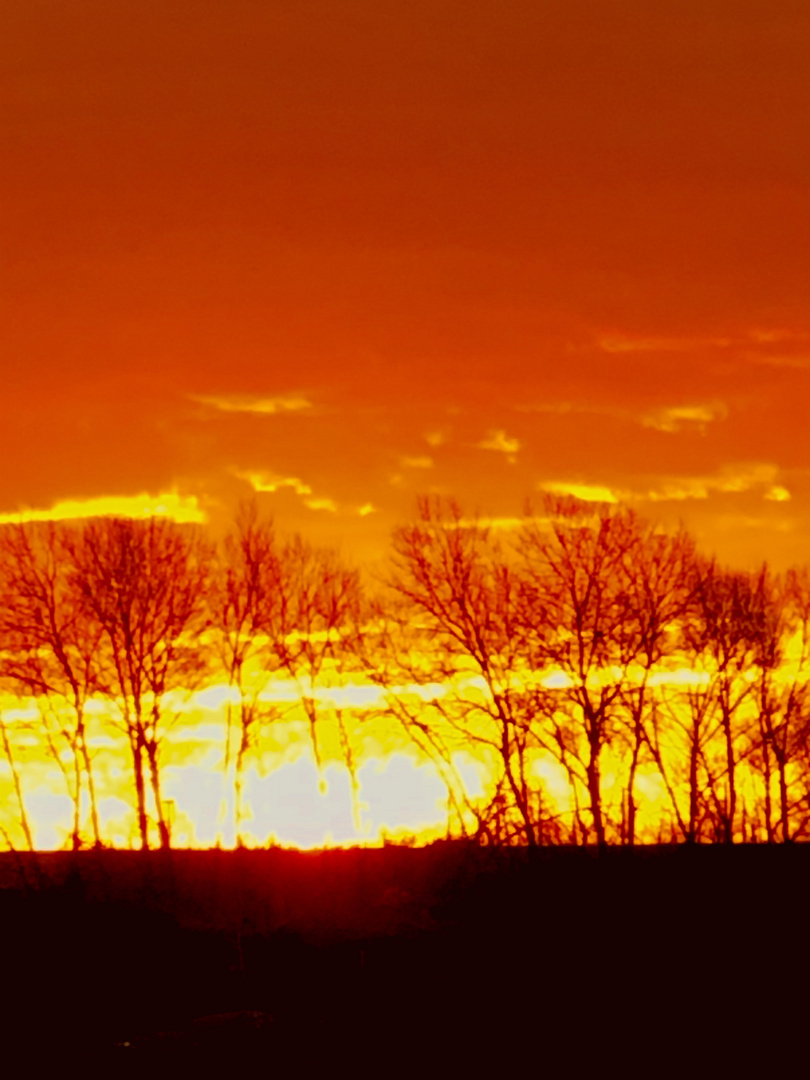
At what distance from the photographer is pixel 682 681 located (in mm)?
54625

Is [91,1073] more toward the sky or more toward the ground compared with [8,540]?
more toward the ground

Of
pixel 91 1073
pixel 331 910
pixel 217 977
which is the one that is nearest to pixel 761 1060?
pixel 91 1073

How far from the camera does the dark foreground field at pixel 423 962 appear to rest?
2134cm

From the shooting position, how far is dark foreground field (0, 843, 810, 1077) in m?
21.3

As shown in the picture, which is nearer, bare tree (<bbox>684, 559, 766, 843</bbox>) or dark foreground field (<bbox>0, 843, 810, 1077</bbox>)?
dark foreground field (<bbox>0, 843, 810, 1077</bbox>)

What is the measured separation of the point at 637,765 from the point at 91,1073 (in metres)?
34.0

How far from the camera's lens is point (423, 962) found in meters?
28.8

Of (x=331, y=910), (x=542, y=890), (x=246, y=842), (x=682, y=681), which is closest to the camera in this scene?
(x=542, y=890)

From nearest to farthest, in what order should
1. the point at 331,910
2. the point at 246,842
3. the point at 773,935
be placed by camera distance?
the point at 773,935 < the point at 331,910 < the point at 246,842

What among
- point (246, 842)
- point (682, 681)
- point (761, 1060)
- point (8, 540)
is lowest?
point (761, 1060)

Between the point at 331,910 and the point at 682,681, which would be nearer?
the point at 331,910

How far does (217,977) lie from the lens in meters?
30.0

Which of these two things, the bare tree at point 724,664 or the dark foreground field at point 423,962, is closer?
the dark foreground field at point 423,962

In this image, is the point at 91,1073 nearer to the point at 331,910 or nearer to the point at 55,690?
the point at 331,910
